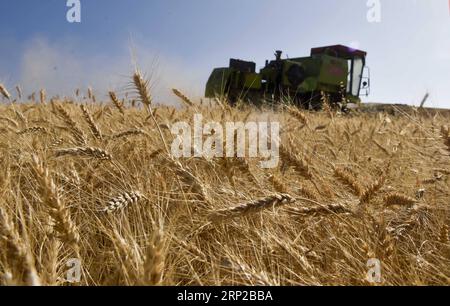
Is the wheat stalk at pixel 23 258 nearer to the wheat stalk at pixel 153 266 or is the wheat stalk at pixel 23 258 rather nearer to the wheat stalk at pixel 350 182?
the wheat stalk at pixel 153 266

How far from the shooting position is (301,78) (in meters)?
9.39

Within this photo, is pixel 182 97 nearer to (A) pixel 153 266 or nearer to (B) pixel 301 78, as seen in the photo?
(A) pixel 153 266

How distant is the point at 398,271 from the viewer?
926 millimetres

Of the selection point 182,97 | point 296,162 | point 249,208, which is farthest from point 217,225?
point 182,97

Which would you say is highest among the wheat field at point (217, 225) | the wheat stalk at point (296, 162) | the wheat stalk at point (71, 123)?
the wheat stalk at point (71, 123)

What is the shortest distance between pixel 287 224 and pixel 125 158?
1.04 m

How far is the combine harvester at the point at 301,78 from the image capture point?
9.41m

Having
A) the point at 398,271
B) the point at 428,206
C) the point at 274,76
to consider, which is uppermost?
the point at 274,76

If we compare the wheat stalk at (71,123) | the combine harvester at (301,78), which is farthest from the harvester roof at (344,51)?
the wheat stalk at (71,123)
